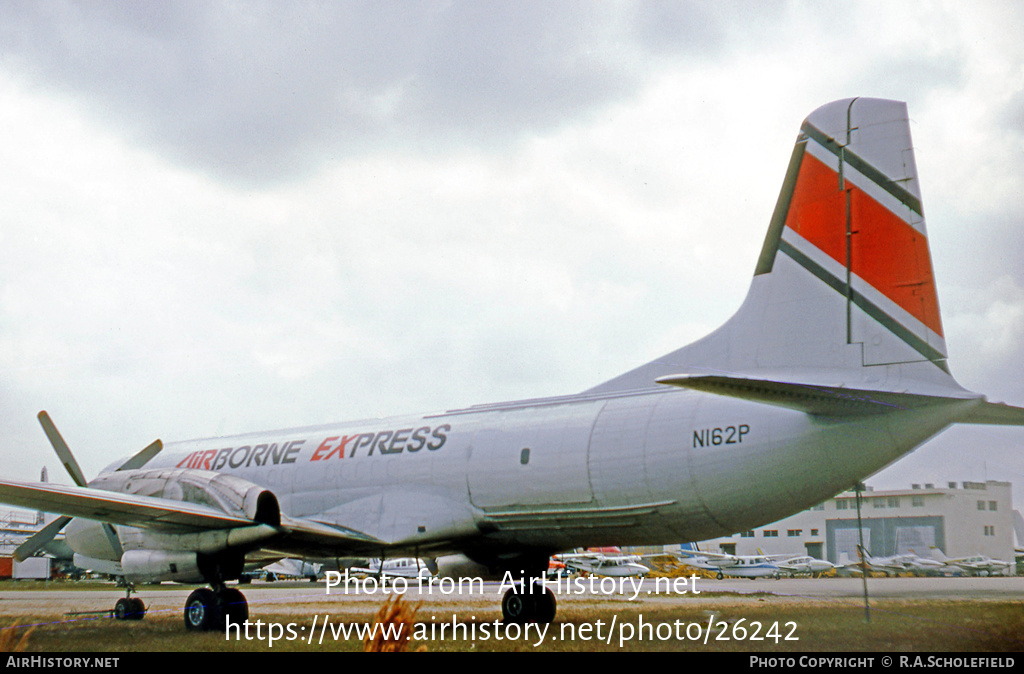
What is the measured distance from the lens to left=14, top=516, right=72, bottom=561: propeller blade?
14820mm

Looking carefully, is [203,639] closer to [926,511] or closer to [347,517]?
[347,517]

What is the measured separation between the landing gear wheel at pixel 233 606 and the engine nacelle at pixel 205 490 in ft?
4.28

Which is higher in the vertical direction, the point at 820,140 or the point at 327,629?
the point at 820,140

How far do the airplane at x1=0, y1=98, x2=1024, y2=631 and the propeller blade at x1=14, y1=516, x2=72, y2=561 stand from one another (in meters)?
0.09

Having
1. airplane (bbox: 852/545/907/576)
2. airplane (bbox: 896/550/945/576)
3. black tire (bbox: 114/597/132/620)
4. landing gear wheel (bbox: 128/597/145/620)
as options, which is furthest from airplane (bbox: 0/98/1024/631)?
airplane (bbox: 852/545/907/576)

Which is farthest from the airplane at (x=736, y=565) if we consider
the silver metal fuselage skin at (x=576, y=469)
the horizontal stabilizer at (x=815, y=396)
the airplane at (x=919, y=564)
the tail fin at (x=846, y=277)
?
the horizontal stabilizer at (x=815, y=396)

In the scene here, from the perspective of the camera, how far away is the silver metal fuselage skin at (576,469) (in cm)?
1013

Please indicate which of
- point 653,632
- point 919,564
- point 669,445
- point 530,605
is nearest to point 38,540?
point 530,605

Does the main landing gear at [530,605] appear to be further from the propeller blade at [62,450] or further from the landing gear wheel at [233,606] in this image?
the propeller blade at [62,450]

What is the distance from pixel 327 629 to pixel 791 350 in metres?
8.63

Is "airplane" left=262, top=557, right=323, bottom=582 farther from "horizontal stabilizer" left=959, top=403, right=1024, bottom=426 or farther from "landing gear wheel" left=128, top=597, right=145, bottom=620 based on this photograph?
"horizontal stabilizer" left=959, top=403, right=1024, bottom=426

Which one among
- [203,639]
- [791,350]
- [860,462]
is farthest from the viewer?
[203,639]
